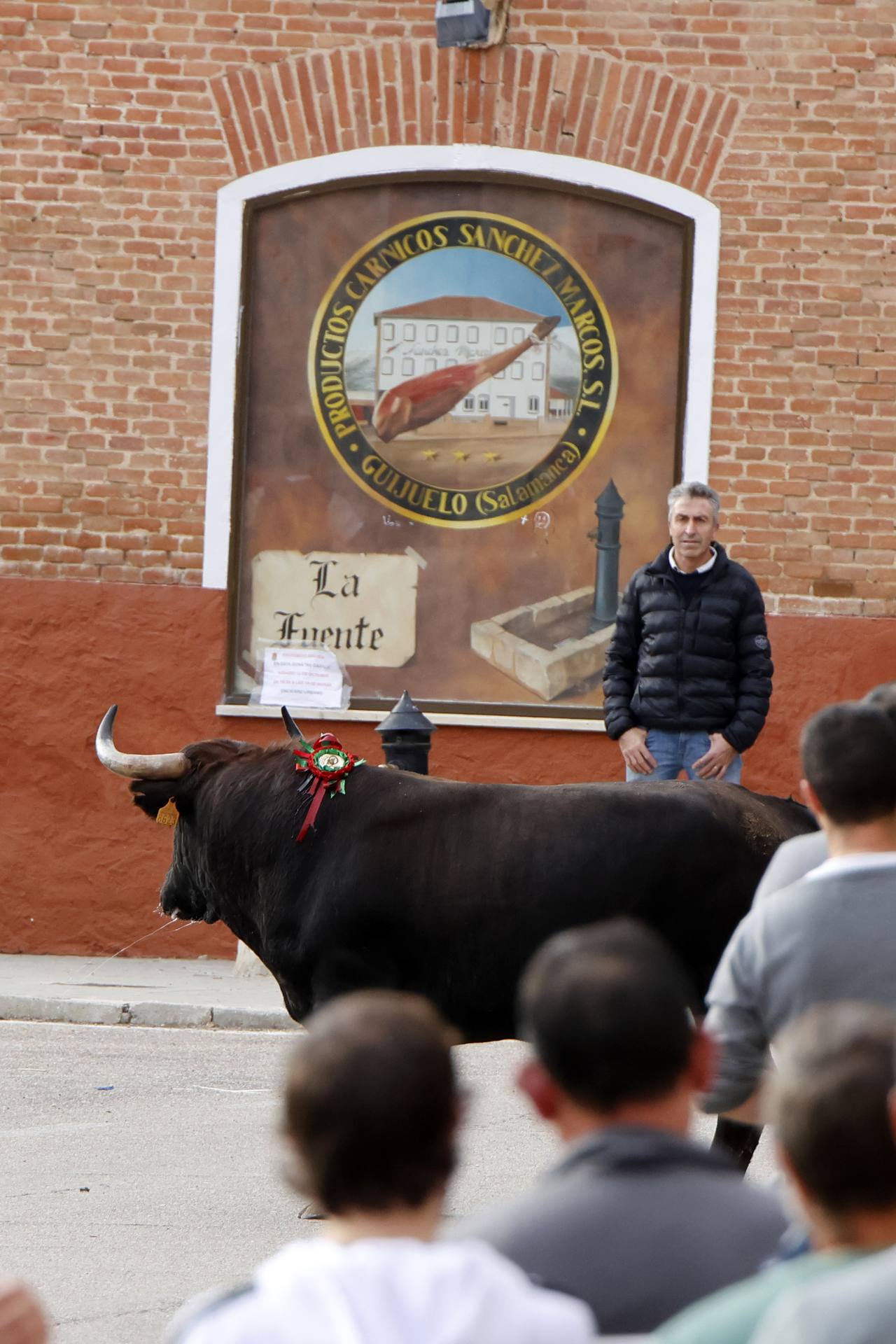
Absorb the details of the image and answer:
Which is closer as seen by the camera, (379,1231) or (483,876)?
(379,1231)

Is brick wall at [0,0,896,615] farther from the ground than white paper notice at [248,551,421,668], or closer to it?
farther from the ground

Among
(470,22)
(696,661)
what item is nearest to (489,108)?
(470,22)

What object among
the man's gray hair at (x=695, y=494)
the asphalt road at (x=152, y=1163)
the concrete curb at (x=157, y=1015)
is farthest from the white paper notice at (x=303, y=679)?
the man's gray hair at (x=695, y=494)

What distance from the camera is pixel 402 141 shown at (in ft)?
36.9

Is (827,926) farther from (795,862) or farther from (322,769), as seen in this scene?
→ (322,769)

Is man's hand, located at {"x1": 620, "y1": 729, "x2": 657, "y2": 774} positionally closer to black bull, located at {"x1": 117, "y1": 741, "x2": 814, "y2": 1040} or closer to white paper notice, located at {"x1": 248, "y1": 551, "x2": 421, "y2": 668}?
black bull, located at {"x1": 117, "y1": 741, "x2": 814, "y2": 1040}

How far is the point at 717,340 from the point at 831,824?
8280mm

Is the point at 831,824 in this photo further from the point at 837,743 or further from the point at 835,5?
the point at 835,5

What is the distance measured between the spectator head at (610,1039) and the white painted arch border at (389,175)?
900 cm

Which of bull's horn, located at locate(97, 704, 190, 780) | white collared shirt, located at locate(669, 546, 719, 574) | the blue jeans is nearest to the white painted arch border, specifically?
white collared shirt, located at locate(669, 546, 719, 574)

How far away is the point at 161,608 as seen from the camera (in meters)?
11.2

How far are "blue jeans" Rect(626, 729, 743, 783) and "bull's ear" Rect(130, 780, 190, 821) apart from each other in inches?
76.6

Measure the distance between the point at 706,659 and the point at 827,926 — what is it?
455cm

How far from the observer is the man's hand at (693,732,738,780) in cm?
757
